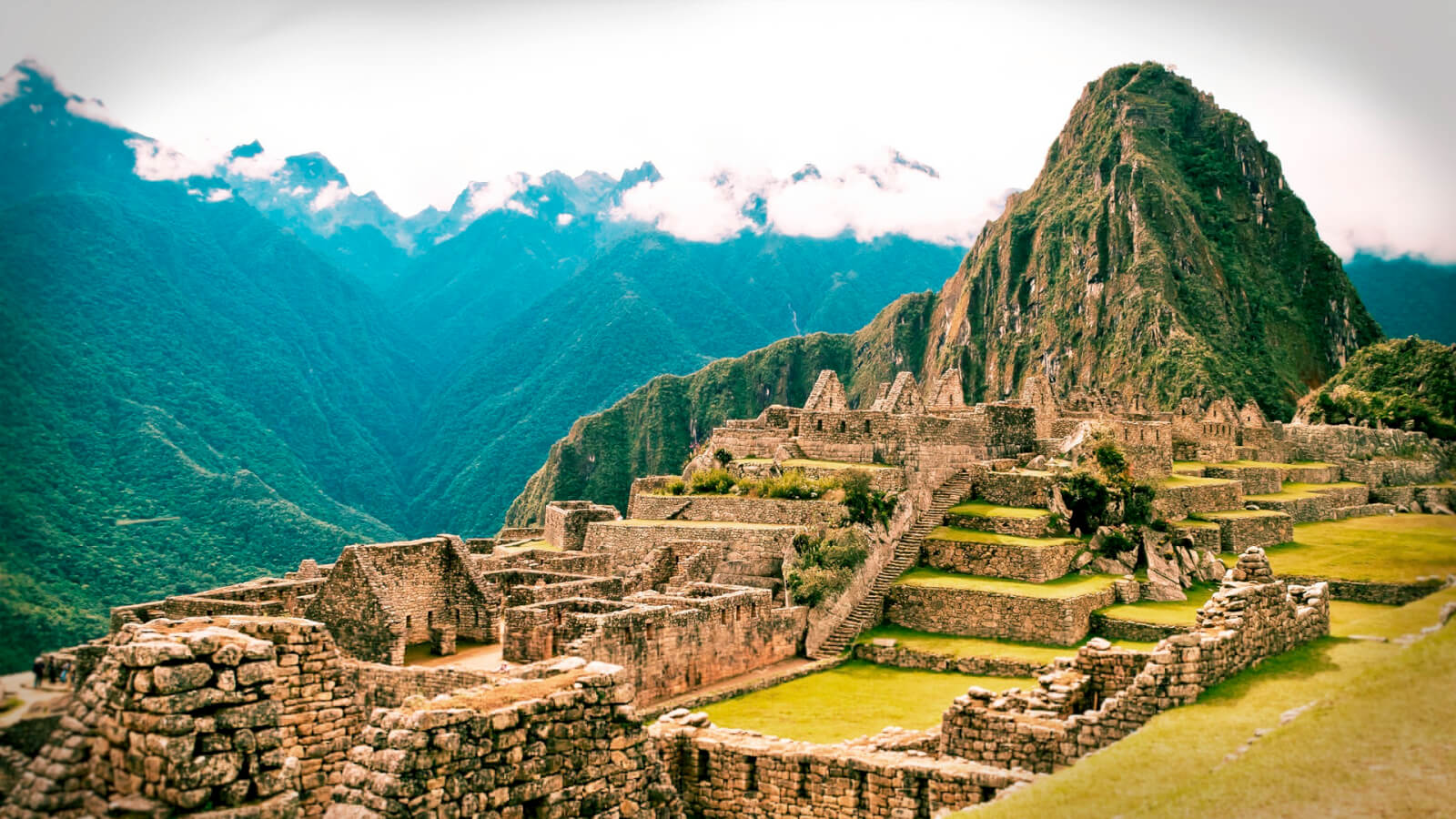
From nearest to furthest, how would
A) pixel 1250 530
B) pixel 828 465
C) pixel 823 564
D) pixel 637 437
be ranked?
pixel 823 564
pixel 1250 530
pixel 828 465
pixel 637 437

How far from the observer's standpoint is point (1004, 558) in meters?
27.0

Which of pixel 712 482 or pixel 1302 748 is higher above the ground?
pixel 712 482

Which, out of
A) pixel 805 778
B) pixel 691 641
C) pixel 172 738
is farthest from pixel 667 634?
pixel 172 738

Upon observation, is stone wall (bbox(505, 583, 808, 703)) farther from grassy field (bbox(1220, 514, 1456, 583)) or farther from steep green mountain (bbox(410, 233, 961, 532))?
steep green mountain (bbox(410, 233, 961, 532))

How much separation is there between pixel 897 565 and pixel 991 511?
11.9 feet

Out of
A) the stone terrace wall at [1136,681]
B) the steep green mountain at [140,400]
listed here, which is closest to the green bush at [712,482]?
the steep green mountain at [140,400]

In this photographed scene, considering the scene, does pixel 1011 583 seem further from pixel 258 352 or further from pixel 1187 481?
pixel 258 352

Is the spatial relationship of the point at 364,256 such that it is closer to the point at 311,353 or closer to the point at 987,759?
the point at 311,353

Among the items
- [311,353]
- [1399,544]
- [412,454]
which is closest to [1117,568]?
[1399,544]

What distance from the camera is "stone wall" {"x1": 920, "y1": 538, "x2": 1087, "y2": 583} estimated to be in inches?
1043

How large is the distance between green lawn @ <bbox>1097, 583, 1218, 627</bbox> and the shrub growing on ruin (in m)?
5.84

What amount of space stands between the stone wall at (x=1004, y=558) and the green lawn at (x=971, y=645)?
8.02 ft

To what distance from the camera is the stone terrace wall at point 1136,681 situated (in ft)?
33.9

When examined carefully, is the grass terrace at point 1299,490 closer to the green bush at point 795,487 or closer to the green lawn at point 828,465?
the green lawn at point 828,465
